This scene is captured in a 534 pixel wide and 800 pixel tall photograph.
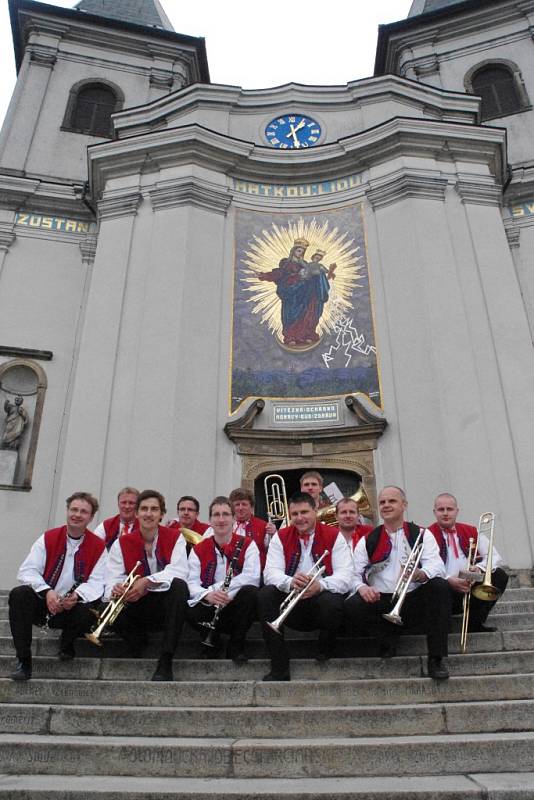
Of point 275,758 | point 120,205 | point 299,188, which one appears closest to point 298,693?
point 275,758

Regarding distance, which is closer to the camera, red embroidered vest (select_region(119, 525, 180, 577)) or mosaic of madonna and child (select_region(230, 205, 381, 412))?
red embroidered vest (select_region(119, 525, 180, 577))

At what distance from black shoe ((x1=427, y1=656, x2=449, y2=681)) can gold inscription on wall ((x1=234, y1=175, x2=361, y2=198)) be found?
432 inches

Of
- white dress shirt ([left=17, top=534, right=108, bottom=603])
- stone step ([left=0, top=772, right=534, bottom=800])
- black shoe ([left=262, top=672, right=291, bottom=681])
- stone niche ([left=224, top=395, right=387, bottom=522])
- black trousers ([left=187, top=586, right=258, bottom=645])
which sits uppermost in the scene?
stone niche ([left=224, top=395, right=387, bottom=522])

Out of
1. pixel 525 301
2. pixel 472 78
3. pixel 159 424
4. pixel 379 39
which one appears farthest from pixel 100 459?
pixel 379 39

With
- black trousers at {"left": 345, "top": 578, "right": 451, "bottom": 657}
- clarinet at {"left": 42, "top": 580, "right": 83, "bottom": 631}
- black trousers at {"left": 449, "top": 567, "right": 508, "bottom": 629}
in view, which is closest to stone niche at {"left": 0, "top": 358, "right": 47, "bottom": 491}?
clarinet at {"left": 42, "top": 580, "right": 83, "bottom": 631}

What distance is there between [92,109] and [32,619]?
54.0ft

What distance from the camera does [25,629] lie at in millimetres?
4297

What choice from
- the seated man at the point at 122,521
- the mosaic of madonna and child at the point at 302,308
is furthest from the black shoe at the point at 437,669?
the mosaic of madonna and child at the point at 302,308

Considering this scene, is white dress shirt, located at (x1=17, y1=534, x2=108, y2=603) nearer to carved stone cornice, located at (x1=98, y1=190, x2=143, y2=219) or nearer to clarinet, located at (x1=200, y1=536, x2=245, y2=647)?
clarinet, located at (x1=200, y1=536, x2=245, y2=647)

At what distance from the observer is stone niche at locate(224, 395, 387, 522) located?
1034 centimetres

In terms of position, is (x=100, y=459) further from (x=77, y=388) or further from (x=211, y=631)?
(x=211, y=631)

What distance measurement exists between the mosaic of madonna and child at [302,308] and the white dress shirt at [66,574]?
601 cm

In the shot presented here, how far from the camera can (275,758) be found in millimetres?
3209

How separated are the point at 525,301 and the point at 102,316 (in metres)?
8.76
